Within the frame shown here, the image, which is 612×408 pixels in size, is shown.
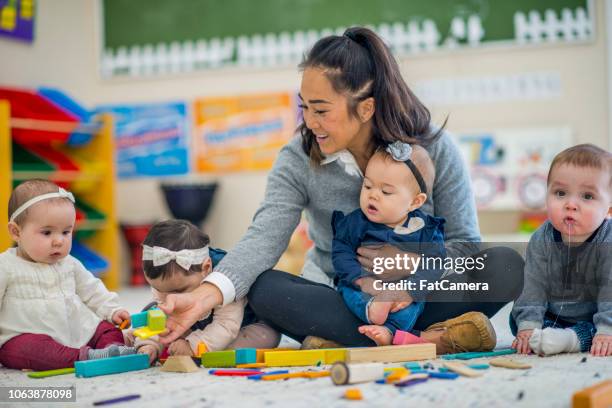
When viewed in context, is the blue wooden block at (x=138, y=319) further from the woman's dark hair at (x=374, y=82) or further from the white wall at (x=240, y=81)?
the white wall at (x=240, y=81)

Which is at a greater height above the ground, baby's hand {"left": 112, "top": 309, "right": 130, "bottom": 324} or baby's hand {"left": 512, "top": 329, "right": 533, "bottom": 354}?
baby's hand {"left": 112, "top": 309, "right": 130, "bottom": 324}

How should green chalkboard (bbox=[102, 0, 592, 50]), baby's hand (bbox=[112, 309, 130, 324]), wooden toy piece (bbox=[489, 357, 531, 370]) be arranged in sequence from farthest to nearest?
1. green chalkboard (bbox=[102, 0, 592, 50])
2. baby's hand (bbox=[112, 309, 130, 324])
3. wooden toy piece (bbox=[489, 357, 531, 370])

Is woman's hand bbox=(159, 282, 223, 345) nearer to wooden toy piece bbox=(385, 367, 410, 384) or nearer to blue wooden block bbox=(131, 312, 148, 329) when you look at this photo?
blue wooden block bbox=(131, 312, 148, 329)

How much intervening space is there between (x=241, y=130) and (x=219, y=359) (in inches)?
118

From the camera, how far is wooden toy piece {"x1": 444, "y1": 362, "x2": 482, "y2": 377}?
53.3 inches

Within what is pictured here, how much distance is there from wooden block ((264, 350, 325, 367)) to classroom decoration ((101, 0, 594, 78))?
291 cm

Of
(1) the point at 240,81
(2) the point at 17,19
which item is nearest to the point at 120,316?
(2) the point at 17,19

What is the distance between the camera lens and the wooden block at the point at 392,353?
4.91 ft

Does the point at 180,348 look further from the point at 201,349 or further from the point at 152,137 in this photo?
the point at 152,137

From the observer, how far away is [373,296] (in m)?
1.65

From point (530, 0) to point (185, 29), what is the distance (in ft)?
6.32

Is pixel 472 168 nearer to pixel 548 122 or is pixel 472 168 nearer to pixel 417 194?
pixel 548 122

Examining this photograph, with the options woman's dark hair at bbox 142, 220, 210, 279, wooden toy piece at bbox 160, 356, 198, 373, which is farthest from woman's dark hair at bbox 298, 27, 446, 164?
wooden toy piece at bbox 160, 356, 198, 373

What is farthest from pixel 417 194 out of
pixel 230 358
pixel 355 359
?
pixel 230 358
